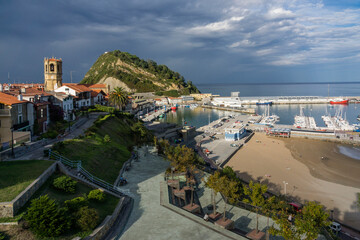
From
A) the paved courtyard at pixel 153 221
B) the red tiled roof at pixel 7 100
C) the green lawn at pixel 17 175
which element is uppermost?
the red tiled roof at pixel 7 100

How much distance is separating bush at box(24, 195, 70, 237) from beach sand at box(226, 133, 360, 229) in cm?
2602

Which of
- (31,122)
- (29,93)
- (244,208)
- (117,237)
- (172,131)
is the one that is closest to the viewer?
(117,237)

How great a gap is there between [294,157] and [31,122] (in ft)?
139

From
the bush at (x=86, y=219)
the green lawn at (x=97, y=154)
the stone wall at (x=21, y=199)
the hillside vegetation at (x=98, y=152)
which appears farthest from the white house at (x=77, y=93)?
the bush at (x=86, y=219)

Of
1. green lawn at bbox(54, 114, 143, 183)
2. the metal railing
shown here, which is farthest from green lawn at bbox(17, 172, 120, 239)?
green lawn at bbox(54, 114, 143, 183)

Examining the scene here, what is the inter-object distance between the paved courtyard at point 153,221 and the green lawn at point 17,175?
6.84 meters

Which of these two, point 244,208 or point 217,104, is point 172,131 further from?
point 217,104

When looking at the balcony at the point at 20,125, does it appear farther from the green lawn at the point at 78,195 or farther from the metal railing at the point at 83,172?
the green lawn at the point at 78,195

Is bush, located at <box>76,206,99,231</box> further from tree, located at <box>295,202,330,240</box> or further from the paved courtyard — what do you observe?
tree, located at <box>295,202,330,240</box>

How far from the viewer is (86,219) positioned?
604 inches

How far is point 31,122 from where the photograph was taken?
33.0 m

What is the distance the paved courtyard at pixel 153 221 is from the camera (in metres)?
16.2

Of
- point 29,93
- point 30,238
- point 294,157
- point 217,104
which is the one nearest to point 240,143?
point 294,157

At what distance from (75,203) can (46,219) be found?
2.66 metres
